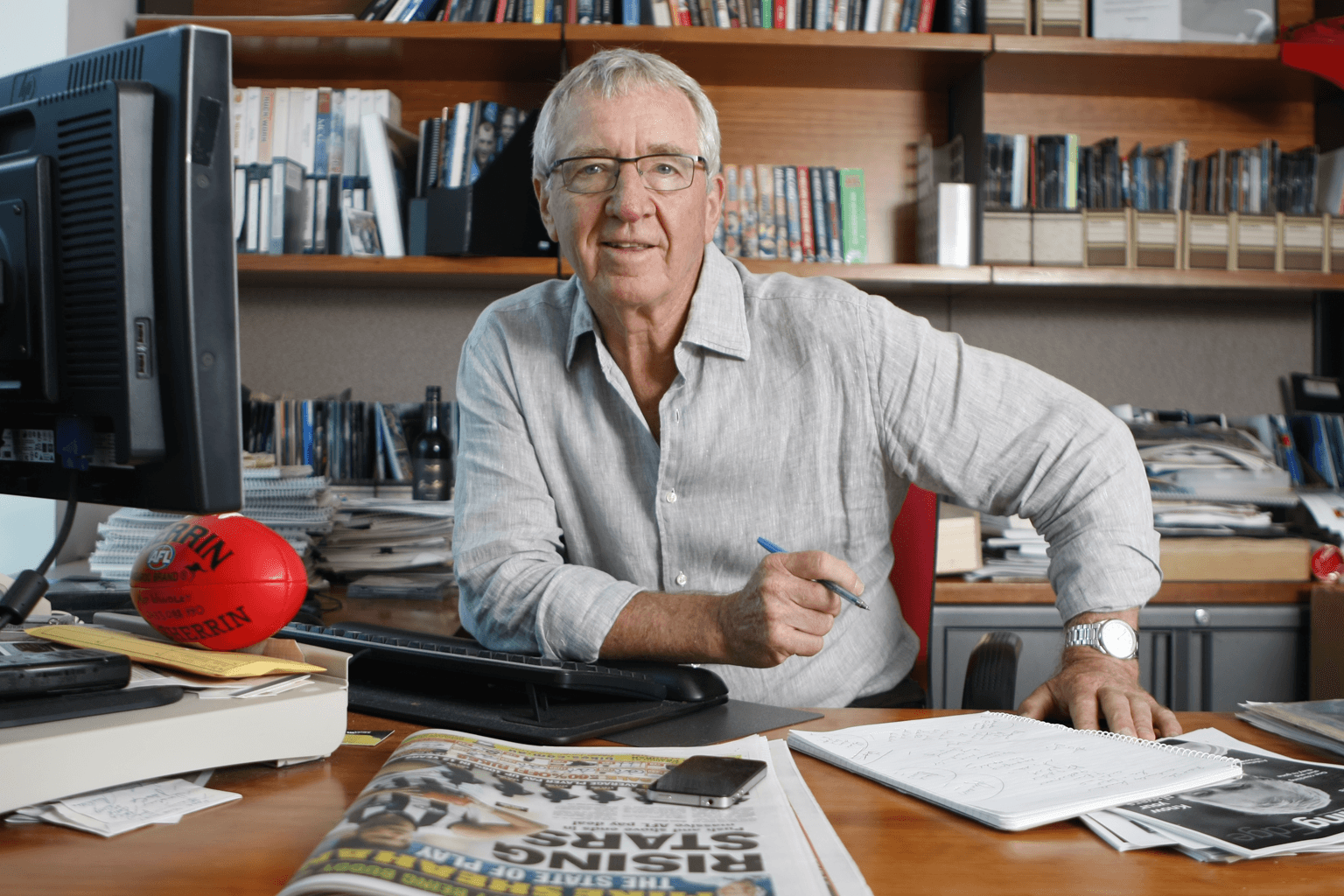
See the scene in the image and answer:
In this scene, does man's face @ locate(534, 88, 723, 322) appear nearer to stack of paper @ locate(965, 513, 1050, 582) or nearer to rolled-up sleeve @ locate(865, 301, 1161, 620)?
rolled-up sleeve @ locate(865, 301, 1161, 620)

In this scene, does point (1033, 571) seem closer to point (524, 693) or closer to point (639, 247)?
point (639, 247)

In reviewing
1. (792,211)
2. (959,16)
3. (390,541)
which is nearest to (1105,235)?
(959,16)

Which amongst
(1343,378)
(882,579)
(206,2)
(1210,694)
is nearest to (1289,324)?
(1343,378)

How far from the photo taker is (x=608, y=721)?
80 cm

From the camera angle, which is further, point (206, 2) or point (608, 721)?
point (206, 2)

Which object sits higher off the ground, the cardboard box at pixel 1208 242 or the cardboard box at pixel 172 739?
the cardboard box at pixel 1208 242

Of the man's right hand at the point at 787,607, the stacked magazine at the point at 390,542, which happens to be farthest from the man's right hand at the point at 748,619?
the stacked magazine at the point at 390,542

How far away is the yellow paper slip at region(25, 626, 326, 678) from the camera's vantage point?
71 cm

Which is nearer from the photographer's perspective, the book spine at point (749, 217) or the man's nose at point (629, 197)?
the man's nose at point (629, 197)

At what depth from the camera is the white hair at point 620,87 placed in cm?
126

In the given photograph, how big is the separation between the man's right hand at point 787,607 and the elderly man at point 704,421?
0.29m

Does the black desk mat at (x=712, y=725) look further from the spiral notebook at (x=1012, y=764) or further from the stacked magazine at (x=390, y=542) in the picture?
the stacked magazine at (x=390, y=542)

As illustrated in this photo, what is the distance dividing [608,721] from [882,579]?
0.64m

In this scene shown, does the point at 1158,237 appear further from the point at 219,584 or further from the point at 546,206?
the point at 219,584
